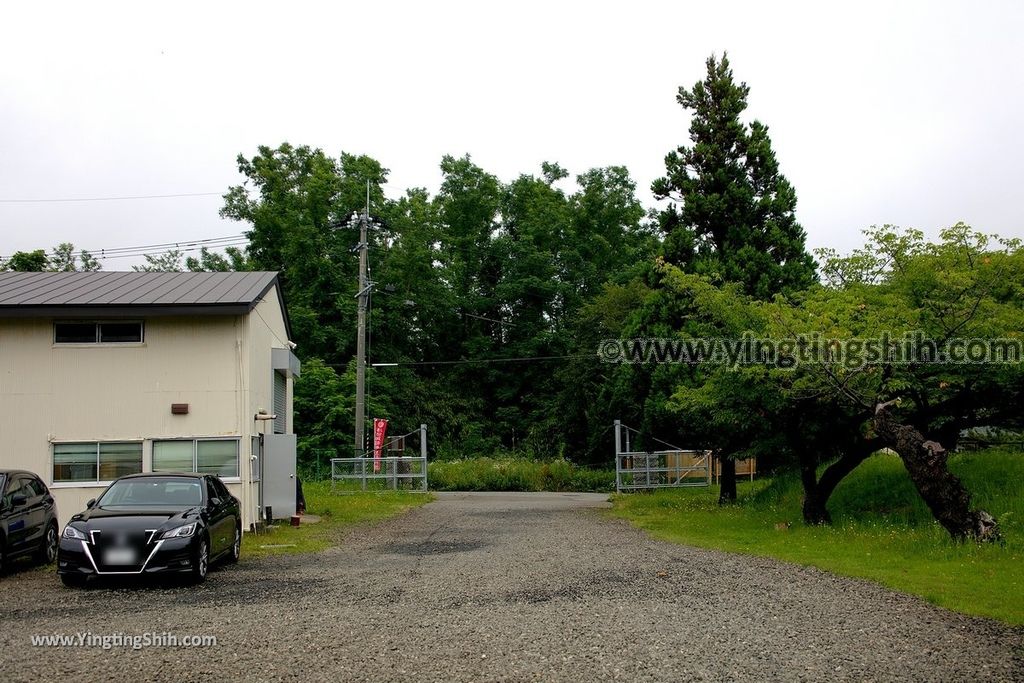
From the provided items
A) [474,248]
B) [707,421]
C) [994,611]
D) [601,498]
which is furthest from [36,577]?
[474,248]

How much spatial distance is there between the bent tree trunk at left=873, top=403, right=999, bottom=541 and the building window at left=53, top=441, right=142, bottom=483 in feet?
48.4

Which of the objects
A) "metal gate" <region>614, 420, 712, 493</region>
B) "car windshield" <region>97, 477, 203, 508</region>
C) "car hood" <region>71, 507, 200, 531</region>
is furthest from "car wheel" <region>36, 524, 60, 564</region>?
"metal gate" <region>614, 420, 712, 493</region>

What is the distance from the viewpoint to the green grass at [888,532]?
11.7m

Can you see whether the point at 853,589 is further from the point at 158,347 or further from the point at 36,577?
the point at 158,347

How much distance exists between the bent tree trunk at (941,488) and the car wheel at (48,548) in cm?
1384

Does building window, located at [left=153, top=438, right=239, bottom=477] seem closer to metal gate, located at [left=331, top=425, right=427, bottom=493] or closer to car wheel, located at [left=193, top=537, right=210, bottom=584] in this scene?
car wheel, located at [left=193, top=537, right=210, bottom=584]

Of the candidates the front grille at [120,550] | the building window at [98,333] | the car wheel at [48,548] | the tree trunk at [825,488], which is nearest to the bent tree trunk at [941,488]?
the tree trunk at [825,488]

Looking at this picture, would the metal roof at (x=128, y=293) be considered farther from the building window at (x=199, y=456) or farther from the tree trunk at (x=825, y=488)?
the tree trunk at (x=825, y=488)

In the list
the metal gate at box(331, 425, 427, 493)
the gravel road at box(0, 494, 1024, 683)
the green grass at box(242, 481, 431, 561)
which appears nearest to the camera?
the gravel road at box(0, 494, 1024, 683)

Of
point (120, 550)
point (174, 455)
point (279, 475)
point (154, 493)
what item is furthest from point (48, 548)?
point (279, 475)

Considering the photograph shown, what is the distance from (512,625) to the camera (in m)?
9.40

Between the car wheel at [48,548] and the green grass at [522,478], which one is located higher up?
the car wheel at [48,548]

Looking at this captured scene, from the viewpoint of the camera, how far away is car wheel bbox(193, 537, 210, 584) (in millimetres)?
13109

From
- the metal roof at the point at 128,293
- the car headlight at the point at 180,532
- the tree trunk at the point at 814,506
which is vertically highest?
the metal roof at the point at 128,293
